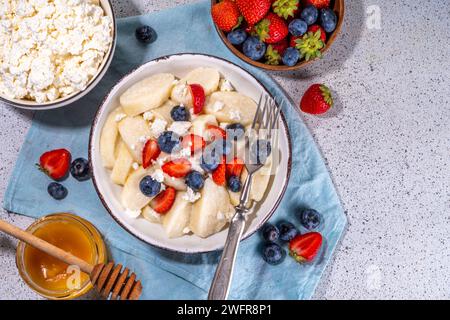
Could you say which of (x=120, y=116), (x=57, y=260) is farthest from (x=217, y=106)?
(x=57, y=260)

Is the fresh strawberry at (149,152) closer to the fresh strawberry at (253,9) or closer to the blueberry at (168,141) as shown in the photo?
the blueberry at (168,141)

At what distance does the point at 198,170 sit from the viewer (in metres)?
1.36

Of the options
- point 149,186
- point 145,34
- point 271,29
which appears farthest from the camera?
point 145,34

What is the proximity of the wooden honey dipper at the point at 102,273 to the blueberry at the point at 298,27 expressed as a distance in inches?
29.6

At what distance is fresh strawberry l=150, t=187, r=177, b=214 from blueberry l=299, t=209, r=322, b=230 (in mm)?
380

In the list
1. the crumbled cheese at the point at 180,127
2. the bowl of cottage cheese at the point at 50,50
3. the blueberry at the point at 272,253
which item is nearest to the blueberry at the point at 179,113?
the crumbled cheese at the point at 180,127

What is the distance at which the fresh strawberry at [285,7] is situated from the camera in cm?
141

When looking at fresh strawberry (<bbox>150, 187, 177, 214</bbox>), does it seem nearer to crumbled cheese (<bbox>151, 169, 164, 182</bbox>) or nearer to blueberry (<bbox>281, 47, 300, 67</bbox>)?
crumbled cheese (<bbox>151, 169, 164, 182</bbox>)

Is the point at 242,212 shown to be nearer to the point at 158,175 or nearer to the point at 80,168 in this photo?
the point at 158,175

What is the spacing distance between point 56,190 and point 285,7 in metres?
0.81

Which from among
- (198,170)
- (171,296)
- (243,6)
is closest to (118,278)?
(171,296)

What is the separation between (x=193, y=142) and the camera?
4.44 feet

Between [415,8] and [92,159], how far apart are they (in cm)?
106

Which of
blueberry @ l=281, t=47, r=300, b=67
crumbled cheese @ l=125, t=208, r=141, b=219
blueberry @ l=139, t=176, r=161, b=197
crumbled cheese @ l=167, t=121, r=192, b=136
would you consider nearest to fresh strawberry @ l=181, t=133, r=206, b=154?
crumbled cheese @ l=167, t=121, r=192, b=136
